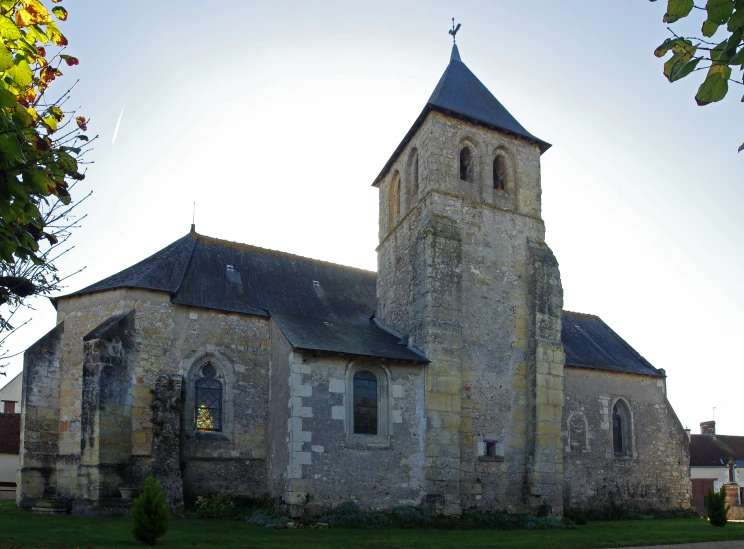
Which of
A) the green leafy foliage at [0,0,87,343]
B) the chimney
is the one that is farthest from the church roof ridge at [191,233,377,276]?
the chimney

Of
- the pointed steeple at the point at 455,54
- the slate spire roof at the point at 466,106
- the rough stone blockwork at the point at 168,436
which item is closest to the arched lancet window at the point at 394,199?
the slate spire roof at the point at 466,106

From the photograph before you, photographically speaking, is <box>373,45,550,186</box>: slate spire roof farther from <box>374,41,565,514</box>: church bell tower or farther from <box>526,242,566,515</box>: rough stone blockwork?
<box>526,242,566,515</box>: rough stone blockwork

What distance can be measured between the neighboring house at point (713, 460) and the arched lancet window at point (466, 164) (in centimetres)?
1852

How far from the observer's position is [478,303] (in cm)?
1861

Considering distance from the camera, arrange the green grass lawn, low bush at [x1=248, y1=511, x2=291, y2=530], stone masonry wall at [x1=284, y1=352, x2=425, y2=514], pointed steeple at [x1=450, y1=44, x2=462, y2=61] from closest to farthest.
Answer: the green grass lawn → low bush at [x1=248, y1=511, x2=291, y2=530] → stone masonry wall at [x1=284, y1=352, x2=425, y2=514] → pointed steeple at [x1=450, y1=44, x2=462, y2=61]

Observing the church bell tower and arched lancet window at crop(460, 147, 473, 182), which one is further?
arched lancet window at crop(460, 147, 473, 182)

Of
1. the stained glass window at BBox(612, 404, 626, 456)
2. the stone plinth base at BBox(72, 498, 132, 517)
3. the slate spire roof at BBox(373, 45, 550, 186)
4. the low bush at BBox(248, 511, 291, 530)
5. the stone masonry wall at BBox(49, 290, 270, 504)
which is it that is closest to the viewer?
the low bush at BBox(248, 511, 291, 530)

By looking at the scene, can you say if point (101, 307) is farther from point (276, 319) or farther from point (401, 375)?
point (401, 375)

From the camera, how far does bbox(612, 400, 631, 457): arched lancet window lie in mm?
23233

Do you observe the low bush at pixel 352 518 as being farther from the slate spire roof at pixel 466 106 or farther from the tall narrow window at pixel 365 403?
the slate spire roof at pixel 466 106

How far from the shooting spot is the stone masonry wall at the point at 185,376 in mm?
16516

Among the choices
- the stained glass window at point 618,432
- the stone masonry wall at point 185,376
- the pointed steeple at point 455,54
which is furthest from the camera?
the pointed steeple at point 455,54

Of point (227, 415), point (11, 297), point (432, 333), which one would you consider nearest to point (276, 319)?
point (227, 415)

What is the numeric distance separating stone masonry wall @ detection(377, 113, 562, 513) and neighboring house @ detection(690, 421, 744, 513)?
14.6 meters
